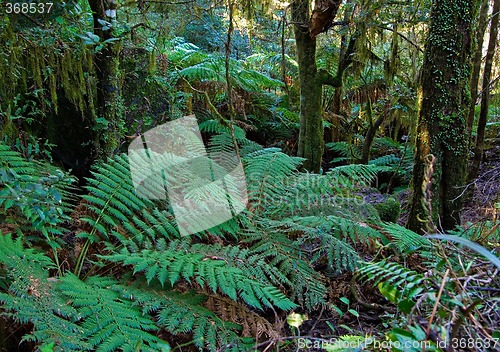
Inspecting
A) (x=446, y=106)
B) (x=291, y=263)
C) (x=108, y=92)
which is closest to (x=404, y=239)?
(x=291, y=263)

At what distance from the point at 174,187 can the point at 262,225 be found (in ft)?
2.40

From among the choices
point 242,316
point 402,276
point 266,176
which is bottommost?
point 242,316

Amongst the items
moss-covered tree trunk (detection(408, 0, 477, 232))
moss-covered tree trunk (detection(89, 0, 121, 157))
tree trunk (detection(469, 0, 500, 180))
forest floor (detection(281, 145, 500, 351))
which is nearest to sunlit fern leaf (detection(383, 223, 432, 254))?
forest floor (detection(281, 145, 500, 351))

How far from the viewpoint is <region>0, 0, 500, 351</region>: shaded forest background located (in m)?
1.36

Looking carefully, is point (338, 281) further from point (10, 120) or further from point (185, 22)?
point (185, 22)

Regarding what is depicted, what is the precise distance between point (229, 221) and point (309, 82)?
103 inches

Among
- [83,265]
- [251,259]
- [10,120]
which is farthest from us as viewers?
[10,120]

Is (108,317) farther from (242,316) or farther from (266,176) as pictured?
(266,176)

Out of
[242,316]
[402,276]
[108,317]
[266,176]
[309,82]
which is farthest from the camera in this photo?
[309,82]

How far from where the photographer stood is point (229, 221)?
233cm

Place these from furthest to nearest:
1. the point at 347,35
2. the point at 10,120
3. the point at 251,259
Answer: the point at 347,35 < the point at 10,120 < the point at 251,259

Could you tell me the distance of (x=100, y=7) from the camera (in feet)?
8.61

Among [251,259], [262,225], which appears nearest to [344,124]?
[262,225]

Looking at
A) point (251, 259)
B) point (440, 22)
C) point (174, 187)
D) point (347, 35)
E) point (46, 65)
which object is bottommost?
point (251, 259)
